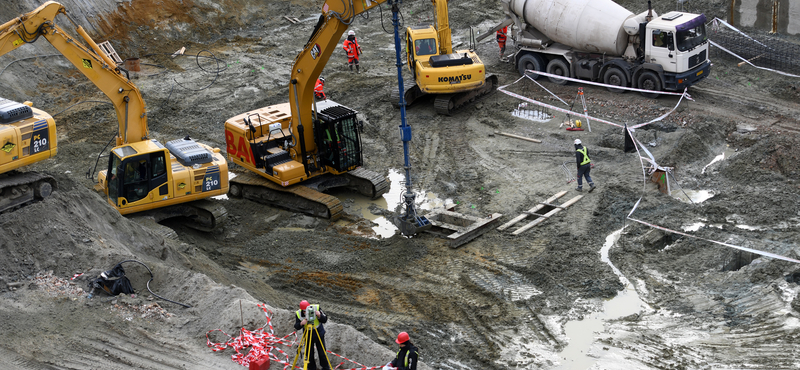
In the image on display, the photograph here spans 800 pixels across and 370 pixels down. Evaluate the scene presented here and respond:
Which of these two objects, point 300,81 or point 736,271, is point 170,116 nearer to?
point 300,81

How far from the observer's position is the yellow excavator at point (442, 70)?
2022 cm

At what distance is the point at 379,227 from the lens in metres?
15.5

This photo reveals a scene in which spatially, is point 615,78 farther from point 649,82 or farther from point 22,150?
point 22,150

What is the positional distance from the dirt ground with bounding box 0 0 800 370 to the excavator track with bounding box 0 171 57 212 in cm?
27

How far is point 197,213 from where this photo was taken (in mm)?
15211

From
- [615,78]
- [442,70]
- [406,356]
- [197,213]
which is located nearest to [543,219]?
[442,70]

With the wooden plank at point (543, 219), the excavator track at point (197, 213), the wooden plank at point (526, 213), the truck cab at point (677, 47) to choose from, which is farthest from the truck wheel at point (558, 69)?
the excavator track at point (197, 213)

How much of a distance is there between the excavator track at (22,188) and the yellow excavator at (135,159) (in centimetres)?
55

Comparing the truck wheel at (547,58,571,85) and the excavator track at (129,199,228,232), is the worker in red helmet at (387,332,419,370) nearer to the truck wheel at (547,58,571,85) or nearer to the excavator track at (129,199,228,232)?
the excavator track at (129,199,228,232)

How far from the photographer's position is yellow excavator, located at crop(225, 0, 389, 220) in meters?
15.8

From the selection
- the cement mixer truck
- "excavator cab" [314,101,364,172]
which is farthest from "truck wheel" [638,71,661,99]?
"excavator cab" [314,101,364,172]

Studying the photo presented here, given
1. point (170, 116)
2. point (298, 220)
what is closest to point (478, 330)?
point (298, 220)

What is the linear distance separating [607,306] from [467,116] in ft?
32.6

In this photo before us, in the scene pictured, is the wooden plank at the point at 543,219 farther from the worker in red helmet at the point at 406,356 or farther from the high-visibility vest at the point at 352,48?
the high-visibility vest at the point at 352,48
